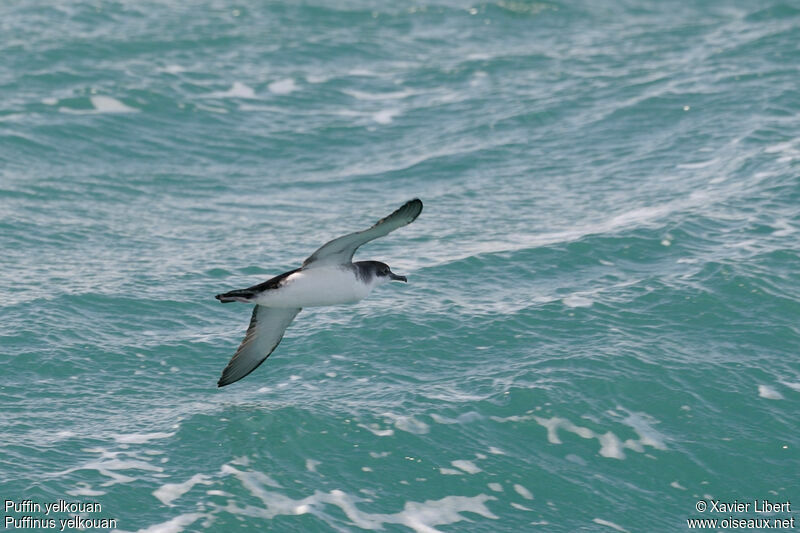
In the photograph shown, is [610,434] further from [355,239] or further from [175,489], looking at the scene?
[175,489]

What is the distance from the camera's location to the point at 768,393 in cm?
1811

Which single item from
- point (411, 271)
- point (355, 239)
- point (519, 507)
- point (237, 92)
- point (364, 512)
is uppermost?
point (355, 239)

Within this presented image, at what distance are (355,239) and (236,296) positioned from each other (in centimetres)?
173

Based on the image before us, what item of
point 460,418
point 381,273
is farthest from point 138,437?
point 460,418

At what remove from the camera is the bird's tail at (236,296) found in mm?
14848

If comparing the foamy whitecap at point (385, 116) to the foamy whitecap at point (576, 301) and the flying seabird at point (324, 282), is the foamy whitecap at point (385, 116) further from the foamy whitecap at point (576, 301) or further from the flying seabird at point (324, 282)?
the flying seabird at point (324, 282)

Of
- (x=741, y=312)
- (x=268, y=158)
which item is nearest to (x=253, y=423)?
(x=741, y=312)

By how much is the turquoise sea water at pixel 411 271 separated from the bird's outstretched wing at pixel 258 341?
0.70 metres

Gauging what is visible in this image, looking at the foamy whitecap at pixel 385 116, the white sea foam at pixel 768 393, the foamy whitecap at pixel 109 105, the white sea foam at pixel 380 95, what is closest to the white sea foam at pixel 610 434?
the white sea foam at pixel 768 393

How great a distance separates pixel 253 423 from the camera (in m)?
17.0

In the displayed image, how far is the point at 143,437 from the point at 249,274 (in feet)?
21.0

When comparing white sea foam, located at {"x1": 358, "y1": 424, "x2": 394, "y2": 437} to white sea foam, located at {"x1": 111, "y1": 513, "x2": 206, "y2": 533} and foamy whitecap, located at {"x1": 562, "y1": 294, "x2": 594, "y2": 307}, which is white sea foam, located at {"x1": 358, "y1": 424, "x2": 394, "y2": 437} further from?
foamy whitecap, located at {"x1": 562, "y1": 294, "x2": 594, "y2": 307}

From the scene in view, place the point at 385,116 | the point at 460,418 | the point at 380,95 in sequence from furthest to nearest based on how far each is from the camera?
the point at 380,95, the point at 385,116, the point at 460,418

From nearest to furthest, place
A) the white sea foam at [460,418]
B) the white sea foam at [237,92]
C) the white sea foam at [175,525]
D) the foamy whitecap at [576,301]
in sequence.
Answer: the white sea foam at [175,525] < the white sea foam at [460,418] < the foamy whitecap at [576,301] < the white sea foam at [237,92]
